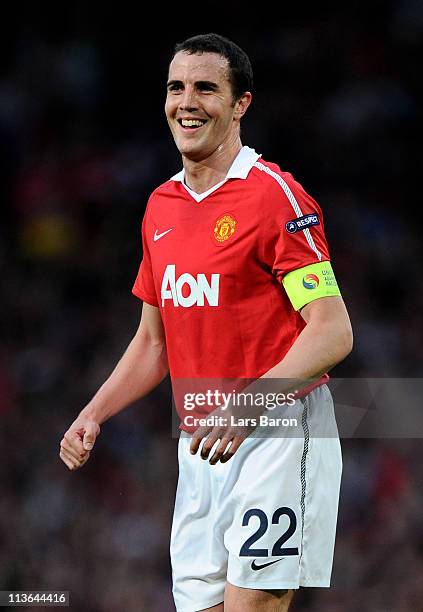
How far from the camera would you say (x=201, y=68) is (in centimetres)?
A: 340

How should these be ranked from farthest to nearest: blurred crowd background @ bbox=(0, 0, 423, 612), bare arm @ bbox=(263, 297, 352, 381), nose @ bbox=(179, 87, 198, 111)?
1. blurred crowd background @ bbox=(0, 0, 423, 612)
2. nose @ bbox=(179, 87, 198, 111)
3. bare arm @ bbox=(263, 297, 352, 381)

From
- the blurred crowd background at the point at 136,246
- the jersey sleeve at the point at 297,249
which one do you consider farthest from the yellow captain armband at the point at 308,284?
the blurred crowd background at the point at 136,246

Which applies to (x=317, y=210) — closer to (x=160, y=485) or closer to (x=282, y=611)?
(x=282, y=611)

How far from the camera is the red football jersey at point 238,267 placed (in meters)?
3.28

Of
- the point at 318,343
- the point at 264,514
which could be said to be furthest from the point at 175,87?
the point at 264,514

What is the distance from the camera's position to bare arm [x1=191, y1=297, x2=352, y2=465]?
3.01 m

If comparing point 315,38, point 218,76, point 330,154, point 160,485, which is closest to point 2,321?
point 160,485

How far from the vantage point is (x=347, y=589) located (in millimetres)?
6359

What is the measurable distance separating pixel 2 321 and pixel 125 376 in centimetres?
408

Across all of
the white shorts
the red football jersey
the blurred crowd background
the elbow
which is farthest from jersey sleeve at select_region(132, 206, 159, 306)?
the blurred crowd background

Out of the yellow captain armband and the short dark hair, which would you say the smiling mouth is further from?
the yellow captain armband

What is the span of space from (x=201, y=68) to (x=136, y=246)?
453 cm

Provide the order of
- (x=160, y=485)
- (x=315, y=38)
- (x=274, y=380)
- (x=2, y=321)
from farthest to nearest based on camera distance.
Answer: (x=315, y=38), (x=2, y=321), (x=160, y=485), (x=274, y=380)
